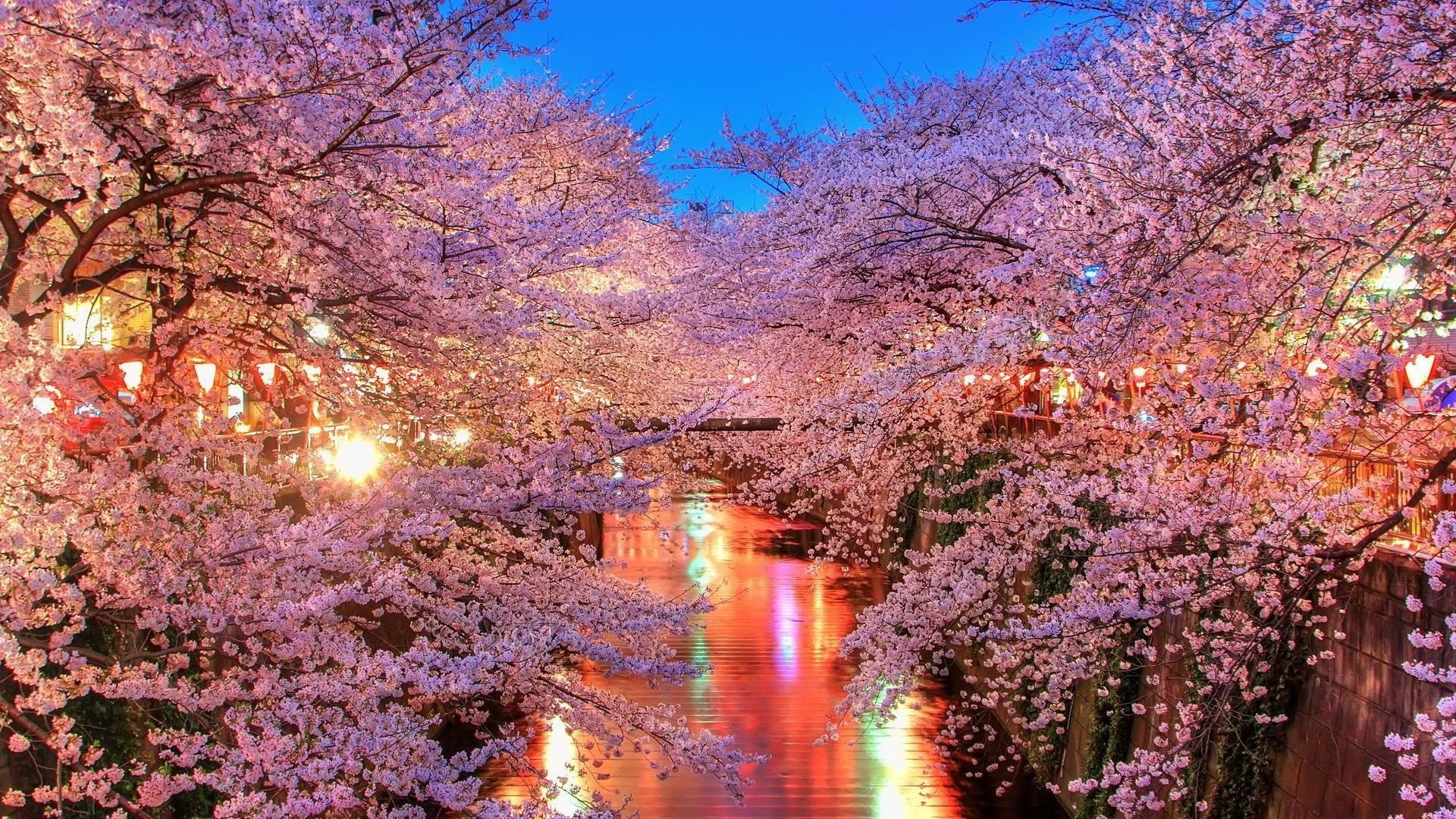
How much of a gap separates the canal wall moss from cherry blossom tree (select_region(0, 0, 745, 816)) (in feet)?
11.4

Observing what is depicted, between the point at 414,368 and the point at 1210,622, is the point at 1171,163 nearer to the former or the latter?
the point at 1210,622

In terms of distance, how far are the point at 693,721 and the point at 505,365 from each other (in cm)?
830

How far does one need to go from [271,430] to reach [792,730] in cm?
780

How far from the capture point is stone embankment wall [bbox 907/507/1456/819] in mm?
5570

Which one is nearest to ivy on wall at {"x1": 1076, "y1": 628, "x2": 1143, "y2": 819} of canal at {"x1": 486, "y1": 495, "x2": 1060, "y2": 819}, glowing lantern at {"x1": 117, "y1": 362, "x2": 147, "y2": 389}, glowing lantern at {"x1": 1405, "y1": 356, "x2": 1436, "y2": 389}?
canal at {"x1": 486, "y1": 495, "x2": 1060, "y2": 819}

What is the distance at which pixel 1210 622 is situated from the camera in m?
6.30

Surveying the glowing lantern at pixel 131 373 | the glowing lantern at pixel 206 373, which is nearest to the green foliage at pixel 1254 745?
the glowing lantern at pixel 206 373

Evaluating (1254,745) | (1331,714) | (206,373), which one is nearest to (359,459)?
(206,373)

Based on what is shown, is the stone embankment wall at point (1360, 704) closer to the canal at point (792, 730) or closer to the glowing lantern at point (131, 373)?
the canal at point (792, 730)

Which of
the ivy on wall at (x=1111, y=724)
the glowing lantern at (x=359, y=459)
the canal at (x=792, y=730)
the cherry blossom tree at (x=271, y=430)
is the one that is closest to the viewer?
the cherry blossom tree at (x=271, y=430)

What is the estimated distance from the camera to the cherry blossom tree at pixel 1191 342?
4281 millimetres

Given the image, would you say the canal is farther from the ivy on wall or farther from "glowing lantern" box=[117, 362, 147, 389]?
"glowing lantern" box=[117, 362, 147, 389]

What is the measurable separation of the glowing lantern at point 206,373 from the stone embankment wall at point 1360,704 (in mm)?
7720

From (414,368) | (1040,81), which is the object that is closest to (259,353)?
(414,368)
